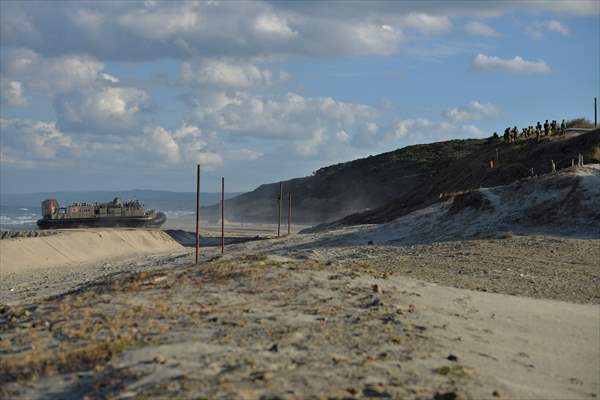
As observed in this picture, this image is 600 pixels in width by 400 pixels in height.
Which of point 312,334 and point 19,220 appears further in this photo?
point 19,220

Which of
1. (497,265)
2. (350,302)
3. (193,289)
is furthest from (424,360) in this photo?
(497,265)

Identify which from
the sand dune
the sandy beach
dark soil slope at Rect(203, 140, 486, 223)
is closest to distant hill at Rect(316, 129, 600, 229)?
the sand dune

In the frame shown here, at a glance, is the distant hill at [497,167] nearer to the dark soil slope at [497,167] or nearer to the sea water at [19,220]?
the dark soil slope at [497,167]

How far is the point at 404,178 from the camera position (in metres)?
93.3

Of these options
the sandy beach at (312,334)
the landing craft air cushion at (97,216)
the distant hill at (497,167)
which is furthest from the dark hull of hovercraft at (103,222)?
the sandy beach at (312,334)

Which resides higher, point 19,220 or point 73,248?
point 19,220

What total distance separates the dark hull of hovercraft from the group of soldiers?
75.1ft

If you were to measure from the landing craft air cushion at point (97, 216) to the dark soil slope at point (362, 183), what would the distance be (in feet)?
110

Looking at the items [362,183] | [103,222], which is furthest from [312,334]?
[362,183]

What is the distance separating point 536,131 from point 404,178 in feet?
158

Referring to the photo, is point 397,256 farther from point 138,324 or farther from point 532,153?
point 532,153

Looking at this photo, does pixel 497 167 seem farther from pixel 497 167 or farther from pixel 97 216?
pixel 97 216

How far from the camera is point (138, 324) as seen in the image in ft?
31.7

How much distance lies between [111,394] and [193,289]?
4522 mm
